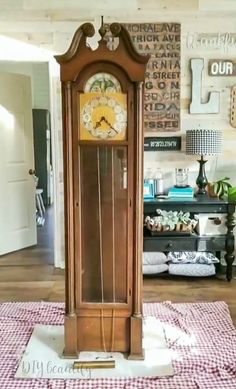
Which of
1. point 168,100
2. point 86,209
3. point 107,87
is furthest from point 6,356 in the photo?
point 168,100

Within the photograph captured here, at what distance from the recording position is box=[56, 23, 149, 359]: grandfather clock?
2238 millimetres

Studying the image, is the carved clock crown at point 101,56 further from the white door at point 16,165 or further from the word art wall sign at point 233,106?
the white door at point 16,165

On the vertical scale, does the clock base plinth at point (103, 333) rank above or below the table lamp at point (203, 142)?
below

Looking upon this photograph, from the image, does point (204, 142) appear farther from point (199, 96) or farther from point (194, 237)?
point (194, 237)

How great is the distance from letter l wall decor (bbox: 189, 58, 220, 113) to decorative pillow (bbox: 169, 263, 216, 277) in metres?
1.46

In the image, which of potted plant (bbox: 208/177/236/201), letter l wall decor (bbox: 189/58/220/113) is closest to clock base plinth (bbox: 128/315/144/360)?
potted plant (bbox: 208/177/236/201)

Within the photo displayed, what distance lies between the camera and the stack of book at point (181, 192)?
3.93 meters

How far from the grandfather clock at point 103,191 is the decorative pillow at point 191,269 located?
56.5 inches

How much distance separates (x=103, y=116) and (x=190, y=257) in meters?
1.99

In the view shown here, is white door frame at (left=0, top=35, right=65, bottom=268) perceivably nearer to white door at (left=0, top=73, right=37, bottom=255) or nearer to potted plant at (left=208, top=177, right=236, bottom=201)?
white door at (left=0, top=73, right=37, bottom=255)

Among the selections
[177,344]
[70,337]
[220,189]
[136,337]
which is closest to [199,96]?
[220,189]

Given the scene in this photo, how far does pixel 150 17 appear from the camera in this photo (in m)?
3.91

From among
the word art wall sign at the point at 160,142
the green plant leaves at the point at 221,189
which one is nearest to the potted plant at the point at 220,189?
the green plant leaves at the point at 221,189

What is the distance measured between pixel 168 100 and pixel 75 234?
2096 millimetres
